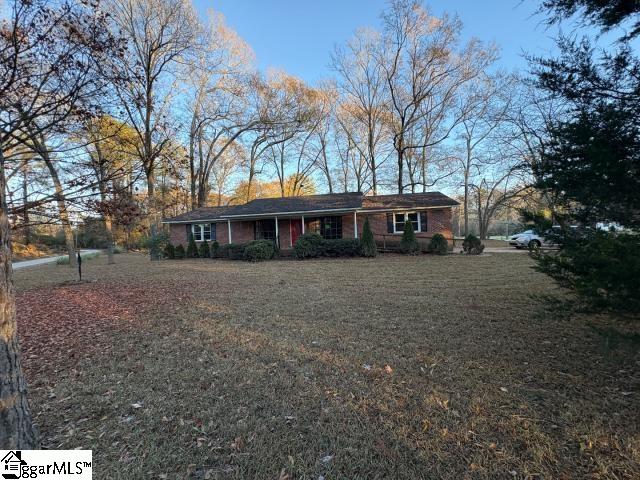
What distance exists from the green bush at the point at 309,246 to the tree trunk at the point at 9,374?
14137mm

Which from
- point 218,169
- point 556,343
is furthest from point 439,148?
point 556,343

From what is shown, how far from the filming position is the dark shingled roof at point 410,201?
1828 cm

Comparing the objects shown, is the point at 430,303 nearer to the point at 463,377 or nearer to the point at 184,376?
the point at 463,377

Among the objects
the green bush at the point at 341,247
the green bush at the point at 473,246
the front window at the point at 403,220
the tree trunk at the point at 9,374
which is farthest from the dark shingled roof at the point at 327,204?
the tree trunk at the point at 9,374

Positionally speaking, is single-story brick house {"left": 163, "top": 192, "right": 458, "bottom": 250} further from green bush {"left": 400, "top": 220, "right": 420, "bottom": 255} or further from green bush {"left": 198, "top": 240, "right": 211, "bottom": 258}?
green bush {"left": 198, "top": 240, "right": 211, "bottom": 258}

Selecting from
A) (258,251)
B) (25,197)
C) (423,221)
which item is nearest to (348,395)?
(25,197)

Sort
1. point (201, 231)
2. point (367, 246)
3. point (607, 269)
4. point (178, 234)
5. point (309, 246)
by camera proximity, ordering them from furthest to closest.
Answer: point (178, 234) → point (201, 231) → point (309, 246) → point (367, 246) → point (607, 269)

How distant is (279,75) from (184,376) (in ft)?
96.3

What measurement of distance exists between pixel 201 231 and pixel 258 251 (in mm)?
7694

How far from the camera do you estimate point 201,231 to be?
22031mm

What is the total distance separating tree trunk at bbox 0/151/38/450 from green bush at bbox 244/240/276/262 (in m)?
14.2

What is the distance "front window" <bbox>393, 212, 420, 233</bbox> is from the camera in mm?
18672

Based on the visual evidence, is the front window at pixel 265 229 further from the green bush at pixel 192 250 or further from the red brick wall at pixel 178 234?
the red brick wall at pixel 178 234

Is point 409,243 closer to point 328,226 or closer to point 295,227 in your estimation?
point 328,226
